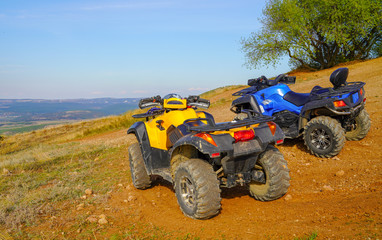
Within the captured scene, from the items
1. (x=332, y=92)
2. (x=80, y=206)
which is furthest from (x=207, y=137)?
(x=332, y=92)

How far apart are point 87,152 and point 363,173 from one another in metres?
8.53

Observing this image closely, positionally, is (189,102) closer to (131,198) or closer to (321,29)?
(131,198)

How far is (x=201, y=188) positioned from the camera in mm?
4082

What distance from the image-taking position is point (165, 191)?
5.98 meters

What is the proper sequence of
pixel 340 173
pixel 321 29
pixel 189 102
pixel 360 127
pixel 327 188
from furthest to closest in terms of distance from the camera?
1. pixel 321 29
2. pixel 360 127
3. pixel 340 173
4. pixel 189 102
5. pixel 327 188

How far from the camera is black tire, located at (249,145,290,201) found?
459 cm

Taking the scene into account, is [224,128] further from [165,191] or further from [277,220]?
[165,191]

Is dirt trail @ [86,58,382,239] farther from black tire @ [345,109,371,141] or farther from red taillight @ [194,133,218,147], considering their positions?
red taillight @ [194,133,218,147]

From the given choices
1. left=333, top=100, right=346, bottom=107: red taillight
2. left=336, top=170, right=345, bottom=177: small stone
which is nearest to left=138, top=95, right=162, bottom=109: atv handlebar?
left=336, top=170, right=345, bottom=177: small stone

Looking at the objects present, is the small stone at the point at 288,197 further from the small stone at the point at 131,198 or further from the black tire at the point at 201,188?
the small stone at the point at 131,198

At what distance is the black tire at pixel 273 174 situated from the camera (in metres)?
4.59

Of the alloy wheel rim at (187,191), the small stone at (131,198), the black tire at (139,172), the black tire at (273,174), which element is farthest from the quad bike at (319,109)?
the small stone at (131,198)

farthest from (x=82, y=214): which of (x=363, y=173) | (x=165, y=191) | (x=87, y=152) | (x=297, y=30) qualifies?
(x=297, y=30)

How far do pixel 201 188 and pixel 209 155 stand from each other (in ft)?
1.51
